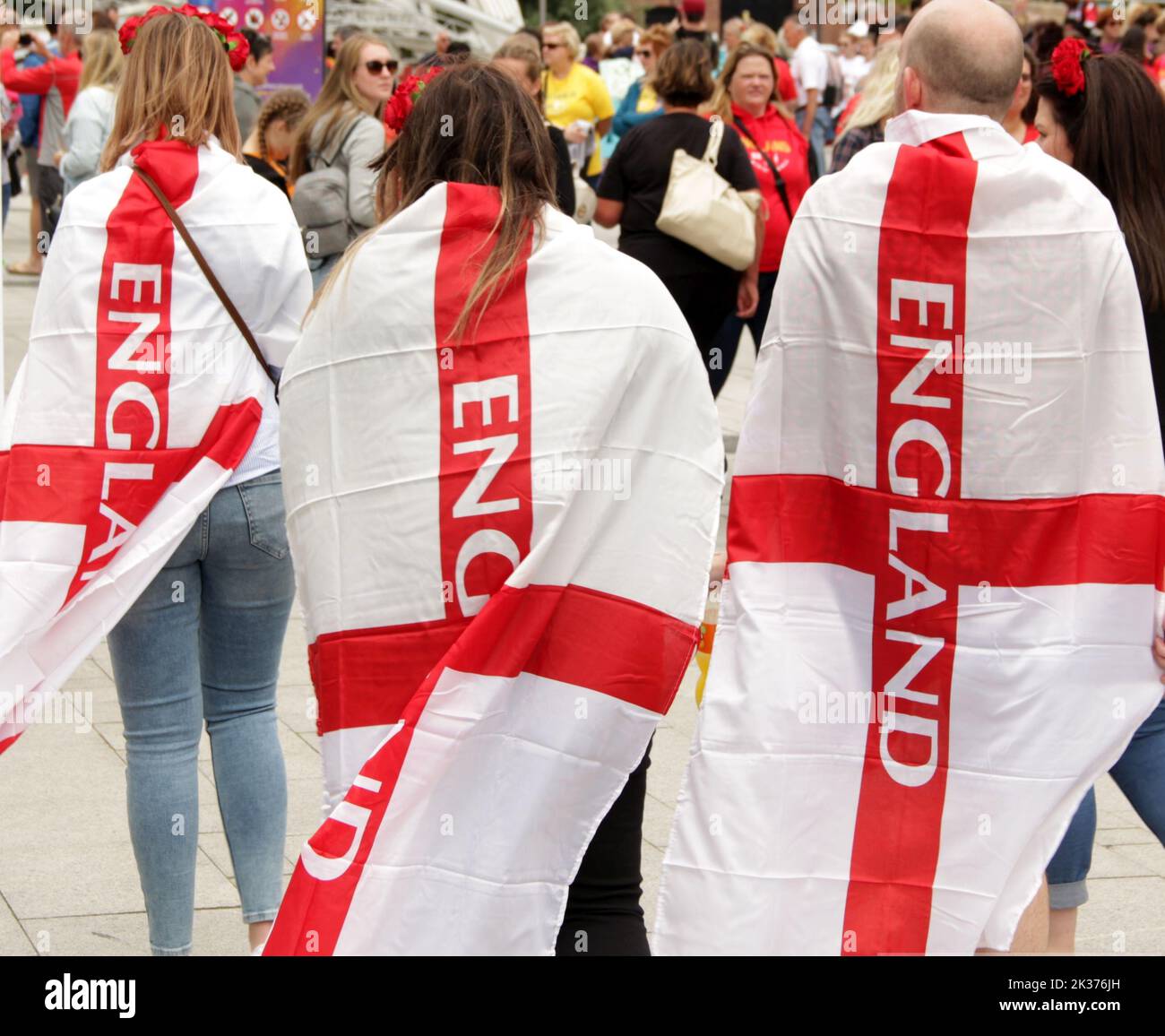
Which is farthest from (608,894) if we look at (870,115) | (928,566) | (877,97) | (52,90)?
(52,90)

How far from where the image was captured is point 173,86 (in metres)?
3.74

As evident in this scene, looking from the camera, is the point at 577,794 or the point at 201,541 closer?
the point at 577,794

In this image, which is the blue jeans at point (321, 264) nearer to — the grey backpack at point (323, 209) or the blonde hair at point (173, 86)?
the grey backpack at point (323, 209)

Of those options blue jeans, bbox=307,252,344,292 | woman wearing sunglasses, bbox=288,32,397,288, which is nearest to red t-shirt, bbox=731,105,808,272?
woman wearing sunglasses, bbox=288,32,397,288

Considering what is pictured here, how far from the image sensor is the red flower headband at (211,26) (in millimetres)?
3809

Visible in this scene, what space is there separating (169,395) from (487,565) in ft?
3.28

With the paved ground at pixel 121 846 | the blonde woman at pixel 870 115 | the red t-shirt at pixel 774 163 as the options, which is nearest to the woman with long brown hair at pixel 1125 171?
the paved ground at pixel 121 846

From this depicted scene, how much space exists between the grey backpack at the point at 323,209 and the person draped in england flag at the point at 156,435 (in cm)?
323

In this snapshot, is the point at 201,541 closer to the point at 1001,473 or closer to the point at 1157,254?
the point at 1001,473

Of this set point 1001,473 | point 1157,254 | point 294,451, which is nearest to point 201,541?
point 294,451

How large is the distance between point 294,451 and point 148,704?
0.84 metres

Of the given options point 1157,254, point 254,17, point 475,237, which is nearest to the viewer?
point 475,237

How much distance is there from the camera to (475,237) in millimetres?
3012

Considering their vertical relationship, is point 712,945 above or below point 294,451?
below
